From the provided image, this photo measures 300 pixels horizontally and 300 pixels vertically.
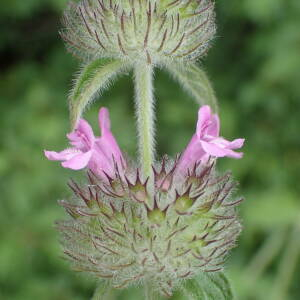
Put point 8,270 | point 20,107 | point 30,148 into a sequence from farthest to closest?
1. point 20,107
2. point 30,148
3. point 8,270

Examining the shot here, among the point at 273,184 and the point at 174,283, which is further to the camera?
the point at 273,184

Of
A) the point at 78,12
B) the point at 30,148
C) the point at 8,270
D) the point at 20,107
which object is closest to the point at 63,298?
the point at 8,270

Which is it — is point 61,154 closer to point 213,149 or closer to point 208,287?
point 213,149

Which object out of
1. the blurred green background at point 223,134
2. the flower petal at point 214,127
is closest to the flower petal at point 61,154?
the flower petal at point 214,127

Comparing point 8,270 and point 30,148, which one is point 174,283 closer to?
point 8,270

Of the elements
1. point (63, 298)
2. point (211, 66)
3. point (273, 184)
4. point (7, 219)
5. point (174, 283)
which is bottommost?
point (63, 298)

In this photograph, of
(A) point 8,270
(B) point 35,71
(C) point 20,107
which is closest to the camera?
(A) point 8,270

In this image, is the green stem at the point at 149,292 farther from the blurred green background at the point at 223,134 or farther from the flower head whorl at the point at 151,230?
the blurred green background at the point at 223,134

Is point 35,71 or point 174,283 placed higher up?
point 35,71
